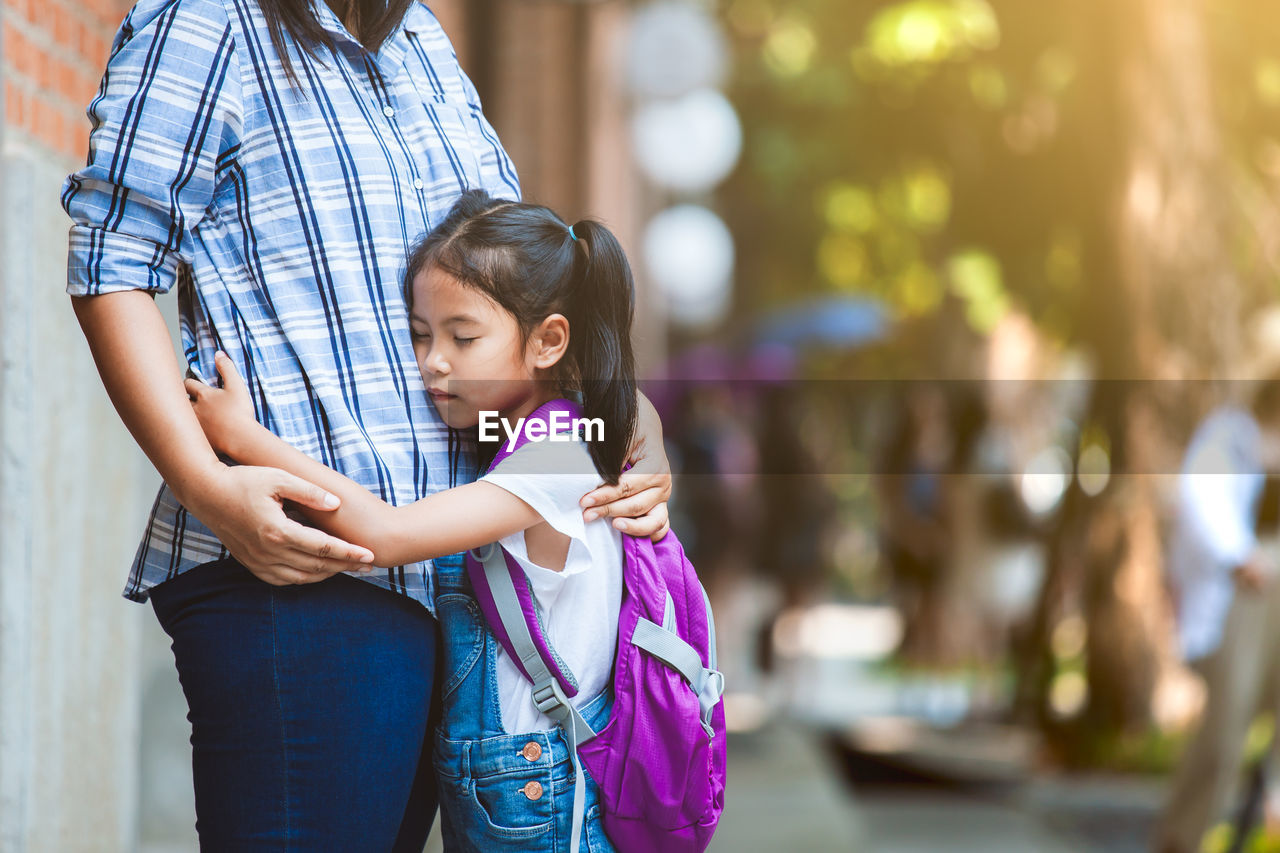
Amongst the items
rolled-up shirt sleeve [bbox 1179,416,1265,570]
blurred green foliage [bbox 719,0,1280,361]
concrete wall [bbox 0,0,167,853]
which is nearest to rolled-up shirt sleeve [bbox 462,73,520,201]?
concrete wall [bbox 0,0,167,853]

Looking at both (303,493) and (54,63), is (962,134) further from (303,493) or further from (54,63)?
(303,493)

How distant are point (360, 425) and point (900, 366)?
12.0 meters

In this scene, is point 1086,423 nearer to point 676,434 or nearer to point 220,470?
point 676,434

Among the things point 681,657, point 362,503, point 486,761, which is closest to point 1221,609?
point 681,657

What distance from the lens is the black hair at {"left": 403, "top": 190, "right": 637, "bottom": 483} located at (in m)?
1.52

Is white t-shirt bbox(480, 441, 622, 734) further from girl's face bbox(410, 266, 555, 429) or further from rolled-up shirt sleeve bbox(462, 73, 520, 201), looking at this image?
rolled-up shirt sleeve bbox(462, 73, 520, 201)

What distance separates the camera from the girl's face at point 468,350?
4.94 ft

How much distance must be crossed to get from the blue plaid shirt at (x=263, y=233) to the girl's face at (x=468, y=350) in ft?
0.10

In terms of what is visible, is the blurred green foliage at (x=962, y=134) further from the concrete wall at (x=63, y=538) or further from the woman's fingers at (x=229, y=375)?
the woman's fingers at (x=229, y=375)

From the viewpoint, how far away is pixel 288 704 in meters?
1.45

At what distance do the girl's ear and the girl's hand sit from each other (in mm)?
303

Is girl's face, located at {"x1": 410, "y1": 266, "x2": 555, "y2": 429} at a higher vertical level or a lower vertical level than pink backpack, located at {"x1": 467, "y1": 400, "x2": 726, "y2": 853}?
higher

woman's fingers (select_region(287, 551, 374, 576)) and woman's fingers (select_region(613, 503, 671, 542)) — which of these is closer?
woman's fingers (select_region(287, 551, 374, 576))

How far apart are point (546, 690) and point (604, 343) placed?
15.0 inches
